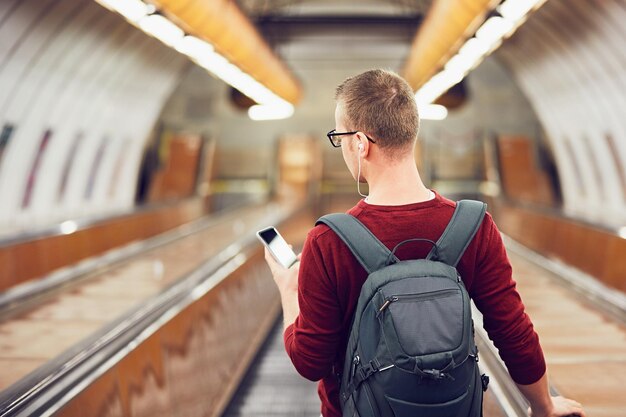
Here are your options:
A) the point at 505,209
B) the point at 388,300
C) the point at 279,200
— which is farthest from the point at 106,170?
the point at 388,300

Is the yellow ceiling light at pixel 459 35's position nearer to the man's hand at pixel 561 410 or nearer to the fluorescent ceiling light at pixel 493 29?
the fluorescent ceiling light at pixel 493 29

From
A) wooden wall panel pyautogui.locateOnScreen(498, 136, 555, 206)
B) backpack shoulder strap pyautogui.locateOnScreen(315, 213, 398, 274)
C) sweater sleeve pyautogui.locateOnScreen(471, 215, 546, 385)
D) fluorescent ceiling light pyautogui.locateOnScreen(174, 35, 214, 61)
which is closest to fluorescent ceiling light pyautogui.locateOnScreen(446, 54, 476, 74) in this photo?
fluorescent ceiling light pyautogui.locateOnScreen(174, 35, 214, 61)

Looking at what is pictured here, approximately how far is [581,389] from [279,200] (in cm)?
1598

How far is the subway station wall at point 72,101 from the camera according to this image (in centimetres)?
888

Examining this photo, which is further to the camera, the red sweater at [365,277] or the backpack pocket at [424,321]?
the red sweater at [365,277]

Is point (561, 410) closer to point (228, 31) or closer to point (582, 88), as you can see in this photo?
point (228, 31)

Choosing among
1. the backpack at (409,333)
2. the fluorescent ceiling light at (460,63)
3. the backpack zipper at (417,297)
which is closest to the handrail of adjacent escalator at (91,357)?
the backpack at (409,333)

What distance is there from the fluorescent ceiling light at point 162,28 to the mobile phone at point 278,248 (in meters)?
4.29

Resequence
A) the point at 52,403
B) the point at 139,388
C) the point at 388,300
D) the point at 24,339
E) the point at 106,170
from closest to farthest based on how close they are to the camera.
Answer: the point at 388,300, the point at 52,403, the point at 139,388, the point at 24,339, the point at 106,170

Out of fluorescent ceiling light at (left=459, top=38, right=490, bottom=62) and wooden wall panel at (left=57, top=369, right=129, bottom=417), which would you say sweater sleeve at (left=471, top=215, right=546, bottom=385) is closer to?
wooden wall panel at (left=57, top=369, right=129, bottom=417)

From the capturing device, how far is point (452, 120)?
20547 mm

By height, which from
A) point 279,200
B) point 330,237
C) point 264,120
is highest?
point 264,120

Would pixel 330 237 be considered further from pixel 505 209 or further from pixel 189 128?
pixel 189 128

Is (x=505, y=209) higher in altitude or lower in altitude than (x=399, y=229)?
lower
